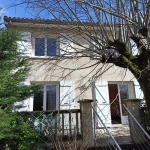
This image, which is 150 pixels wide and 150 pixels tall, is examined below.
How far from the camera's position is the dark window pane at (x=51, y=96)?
10500mm

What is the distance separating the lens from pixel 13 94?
255 inches

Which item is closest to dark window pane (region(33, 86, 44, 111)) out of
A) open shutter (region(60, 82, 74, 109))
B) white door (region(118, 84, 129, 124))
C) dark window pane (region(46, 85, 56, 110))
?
dark window pane (region(46, 85, 56, 110))

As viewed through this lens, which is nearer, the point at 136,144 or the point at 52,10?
the point at 52,10

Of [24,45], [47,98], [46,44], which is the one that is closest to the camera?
[46,44]

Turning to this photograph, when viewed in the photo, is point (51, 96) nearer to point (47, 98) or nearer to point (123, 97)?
point (47, 98)

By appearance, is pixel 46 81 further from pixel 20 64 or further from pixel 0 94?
pixel 0 94

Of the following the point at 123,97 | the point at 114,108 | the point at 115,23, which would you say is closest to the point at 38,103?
the point at 114,108

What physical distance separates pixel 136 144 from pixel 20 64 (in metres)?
4.90

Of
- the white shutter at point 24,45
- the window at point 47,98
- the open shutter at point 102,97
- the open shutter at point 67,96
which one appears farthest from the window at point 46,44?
the open shutter at point 102,97

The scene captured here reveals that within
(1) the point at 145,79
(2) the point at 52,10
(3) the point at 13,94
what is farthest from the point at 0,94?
(1) the point at 145,79

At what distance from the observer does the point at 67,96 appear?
10.4 meters

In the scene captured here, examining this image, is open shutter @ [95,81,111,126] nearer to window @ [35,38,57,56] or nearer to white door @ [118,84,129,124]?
white door @ [118,84,129,124]

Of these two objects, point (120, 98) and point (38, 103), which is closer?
point (38, 103)

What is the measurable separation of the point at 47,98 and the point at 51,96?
238mm
